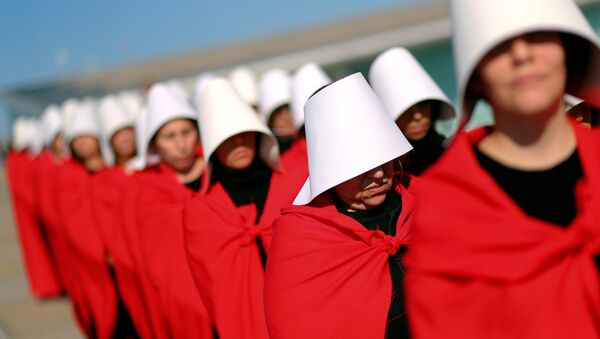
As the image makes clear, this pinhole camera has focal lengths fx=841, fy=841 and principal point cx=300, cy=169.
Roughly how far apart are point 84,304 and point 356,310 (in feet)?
17.1

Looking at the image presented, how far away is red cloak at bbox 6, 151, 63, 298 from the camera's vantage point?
11109mm

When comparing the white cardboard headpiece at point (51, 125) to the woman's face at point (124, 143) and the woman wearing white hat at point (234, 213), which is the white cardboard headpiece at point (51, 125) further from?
the woman wearing white hat at point (234, 213)

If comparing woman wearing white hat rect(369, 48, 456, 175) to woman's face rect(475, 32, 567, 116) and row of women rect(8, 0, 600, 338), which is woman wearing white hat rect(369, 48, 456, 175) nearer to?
row of women rect(8, 0, 600, 338)

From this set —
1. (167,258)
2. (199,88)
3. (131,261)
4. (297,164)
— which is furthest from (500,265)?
(199,88)

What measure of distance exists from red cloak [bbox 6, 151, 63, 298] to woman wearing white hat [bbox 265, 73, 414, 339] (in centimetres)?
810

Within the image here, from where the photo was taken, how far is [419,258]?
7.45ft

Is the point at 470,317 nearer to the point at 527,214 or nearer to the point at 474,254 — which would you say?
the point at 474,254

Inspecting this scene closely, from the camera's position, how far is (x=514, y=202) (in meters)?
2.26

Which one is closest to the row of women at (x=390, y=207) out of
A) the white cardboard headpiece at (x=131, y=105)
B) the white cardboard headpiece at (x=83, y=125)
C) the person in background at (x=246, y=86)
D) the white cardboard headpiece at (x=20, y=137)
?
the white cardboard headpiece at (x=131, y=105)

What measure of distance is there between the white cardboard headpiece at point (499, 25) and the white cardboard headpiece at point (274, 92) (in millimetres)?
6540

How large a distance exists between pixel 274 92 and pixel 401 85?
3839 millimetres

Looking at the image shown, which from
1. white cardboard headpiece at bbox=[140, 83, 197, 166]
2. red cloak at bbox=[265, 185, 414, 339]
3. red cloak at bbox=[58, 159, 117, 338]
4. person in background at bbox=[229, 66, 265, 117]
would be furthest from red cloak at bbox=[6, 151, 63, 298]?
red cloak at bbox=[265, 185, 414, 339]

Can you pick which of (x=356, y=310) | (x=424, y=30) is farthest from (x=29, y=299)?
(x=356, y=310)

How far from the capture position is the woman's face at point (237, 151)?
494cm
